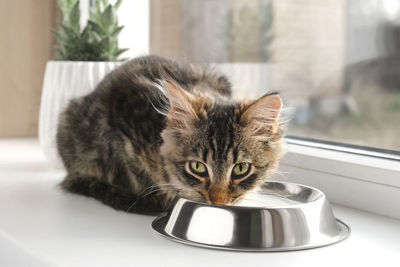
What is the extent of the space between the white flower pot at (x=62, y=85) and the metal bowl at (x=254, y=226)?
0.78m

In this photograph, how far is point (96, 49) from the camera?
1900 millimetres

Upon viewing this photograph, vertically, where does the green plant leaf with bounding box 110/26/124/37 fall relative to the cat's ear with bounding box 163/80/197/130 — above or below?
above

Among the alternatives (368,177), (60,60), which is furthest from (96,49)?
(368,177)

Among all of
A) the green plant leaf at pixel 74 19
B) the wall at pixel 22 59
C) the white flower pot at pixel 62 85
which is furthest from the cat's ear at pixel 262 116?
the wall at pixel 22 59

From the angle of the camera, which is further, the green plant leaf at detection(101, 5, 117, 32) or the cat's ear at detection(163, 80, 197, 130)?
the green plant leaf at detection(101, 5, 117, 32)

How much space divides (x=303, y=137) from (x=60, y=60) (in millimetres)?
796

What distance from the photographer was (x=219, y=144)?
123cm

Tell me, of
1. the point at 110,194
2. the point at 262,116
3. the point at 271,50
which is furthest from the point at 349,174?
the point at 271,50

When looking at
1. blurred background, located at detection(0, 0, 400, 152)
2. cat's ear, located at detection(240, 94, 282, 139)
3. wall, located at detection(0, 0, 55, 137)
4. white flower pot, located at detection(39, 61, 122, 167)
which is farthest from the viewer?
wall, located at detection(0, 0, 55, 137)

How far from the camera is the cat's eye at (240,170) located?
124 centimetres

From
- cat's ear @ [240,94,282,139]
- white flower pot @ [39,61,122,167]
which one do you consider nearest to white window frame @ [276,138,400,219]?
cat's ear @ [240,94,282,139]

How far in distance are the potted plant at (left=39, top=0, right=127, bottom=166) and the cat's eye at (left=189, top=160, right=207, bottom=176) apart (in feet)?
2.19

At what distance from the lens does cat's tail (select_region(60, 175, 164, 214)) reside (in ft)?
4.53

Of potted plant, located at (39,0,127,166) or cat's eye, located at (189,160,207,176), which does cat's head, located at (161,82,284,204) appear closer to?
cat's eye, located at (189,160,207,176)
